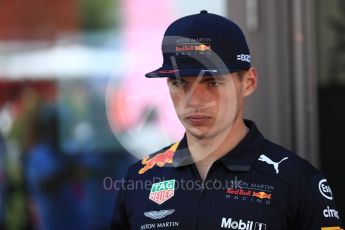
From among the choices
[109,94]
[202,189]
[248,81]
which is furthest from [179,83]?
[109,94]

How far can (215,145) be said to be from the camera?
6.24 ft

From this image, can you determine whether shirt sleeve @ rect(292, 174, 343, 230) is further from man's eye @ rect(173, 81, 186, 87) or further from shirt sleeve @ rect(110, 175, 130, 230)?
shirt sleeve @ rect(110, 175, 130, 230)

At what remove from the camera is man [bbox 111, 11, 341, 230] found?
5.73 ft

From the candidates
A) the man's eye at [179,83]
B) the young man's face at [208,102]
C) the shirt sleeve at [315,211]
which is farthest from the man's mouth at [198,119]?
the shirt sleeve at [315,211]

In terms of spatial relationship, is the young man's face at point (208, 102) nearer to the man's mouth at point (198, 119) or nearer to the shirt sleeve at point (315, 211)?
the man's mouth at point (198, 119)

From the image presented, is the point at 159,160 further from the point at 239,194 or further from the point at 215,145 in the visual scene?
the point at 239,194

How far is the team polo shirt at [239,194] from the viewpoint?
1739 millimetres

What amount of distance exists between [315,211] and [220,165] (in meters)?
0.32

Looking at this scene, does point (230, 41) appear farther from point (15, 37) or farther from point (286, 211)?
point (15, 37)

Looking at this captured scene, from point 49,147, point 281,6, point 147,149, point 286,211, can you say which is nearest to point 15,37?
point 49,147

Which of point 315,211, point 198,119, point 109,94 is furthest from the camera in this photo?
point 109,94

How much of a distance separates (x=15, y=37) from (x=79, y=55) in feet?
1.44

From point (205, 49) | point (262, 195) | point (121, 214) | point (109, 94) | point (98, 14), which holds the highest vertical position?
point (98, 14)

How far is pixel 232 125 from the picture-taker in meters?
1.89
